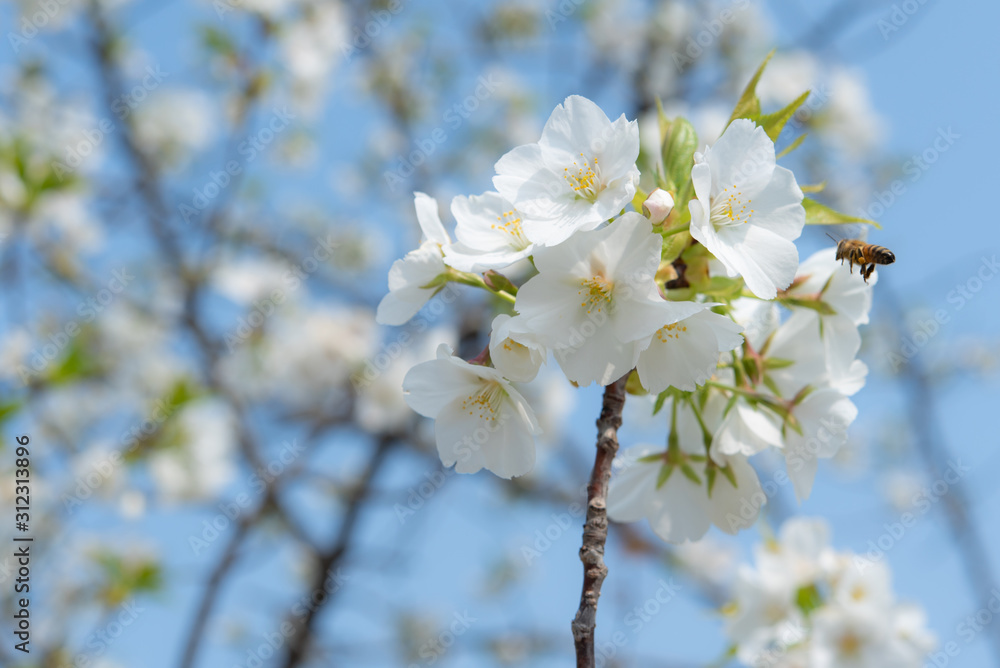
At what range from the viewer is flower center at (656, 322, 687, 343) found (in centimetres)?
97

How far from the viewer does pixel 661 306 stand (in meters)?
0.91

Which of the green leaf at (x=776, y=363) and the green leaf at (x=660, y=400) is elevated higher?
the green leaf at (x=776, y=363)

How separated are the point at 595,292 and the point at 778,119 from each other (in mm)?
415

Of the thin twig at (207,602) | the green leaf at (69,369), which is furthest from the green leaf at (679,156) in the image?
the thin twig at (207,602)

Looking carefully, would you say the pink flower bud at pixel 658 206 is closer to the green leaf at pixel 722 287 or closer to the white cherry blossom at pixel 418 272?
the green leaf at pixel 722 287

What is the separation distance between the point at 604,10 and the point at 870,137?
7.98ft

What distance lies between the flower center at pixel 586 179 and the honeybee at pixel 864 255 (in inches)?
18.4

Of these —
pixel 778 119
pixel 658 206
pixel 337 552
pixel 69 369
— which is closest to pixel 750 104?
pixel 778 119

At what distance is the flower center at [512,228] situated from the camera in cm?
107

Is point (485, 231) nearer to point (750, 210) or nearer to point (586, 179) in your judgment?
point (586, 179)

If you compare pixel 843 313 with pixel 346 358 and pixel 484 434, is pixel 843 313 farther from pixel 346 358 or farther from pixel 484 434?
pixel 346 358

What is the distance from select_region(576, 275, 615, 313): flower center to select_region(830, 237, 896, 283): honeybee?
0.48 metres

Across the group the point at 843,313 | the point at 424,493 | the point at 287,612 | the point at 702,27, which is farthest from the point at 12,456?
the point at 702,27

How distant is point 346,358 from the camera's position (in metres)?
4.93
